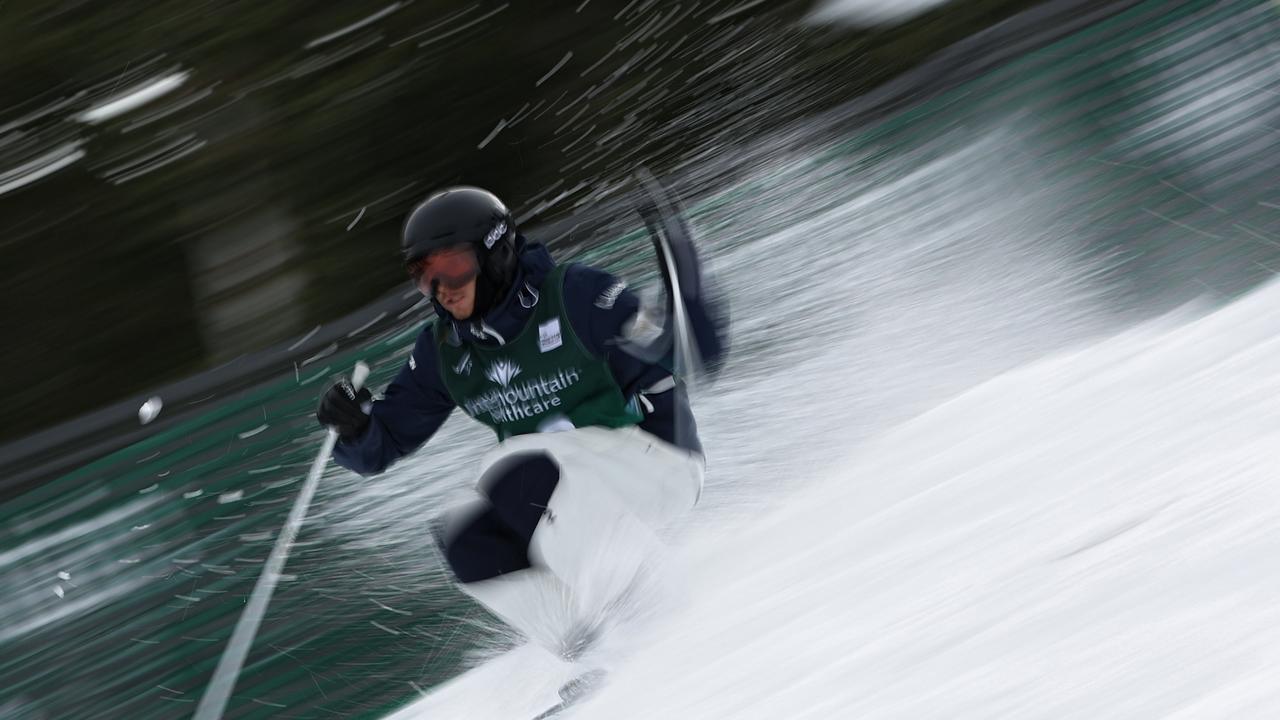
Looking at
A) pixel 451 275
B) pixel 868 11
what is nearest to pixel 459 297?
pixel 451 275

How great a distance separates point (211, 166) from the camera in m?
8.73

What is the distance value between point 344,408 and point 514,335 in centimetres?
45

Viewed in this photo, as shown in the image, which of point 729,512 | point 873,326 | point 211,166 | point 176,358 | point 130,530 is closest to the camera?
point 729,512

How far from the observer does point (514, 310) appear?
9.35 feet

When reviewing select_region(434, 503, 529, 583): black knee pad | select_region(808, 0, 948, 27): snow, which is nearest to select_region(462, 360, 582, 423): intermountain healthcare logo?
select_region(434, 503, 529, 583): black knee pad

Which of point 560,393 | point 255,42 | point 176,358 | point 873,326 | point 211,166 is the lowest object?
point 873,326

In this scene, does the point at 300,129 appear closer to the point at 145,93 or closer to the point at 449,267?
the point at 145,93

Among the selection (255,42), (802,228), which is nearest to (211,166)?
(255,42)

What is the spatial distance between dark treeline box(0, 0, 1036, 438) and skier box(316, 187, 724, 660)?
5.06m

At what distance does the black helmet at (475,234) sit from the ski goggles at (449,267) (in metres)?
0.01

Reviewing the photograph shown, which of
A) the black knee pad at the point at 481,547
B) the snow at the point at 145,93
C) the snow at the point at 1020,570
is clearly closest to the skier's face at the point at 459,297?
the black knee pad at the point at 481,547

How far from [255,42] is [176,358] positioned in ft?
7.92

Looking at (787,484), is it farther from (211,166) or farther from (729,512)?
(211,166)

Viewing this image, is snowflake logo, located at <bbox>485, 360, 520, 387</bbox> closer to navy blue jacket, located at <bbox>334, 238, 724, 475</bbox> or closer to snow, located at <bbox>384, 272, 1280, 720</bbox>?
navy blue jacket, located at <bbox>334, 238, 724, 475</bbox>
